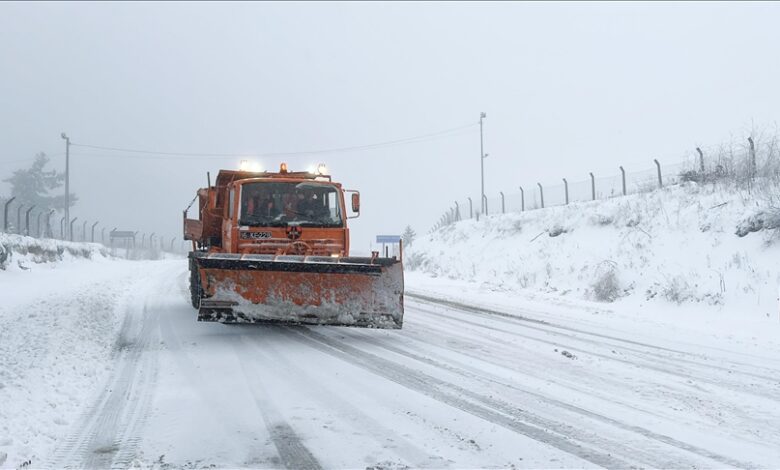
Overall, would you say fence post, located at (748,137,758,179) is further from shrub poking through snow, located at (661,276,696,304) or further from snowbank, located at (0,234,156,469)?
snowbank, located at (0,234,156,469)

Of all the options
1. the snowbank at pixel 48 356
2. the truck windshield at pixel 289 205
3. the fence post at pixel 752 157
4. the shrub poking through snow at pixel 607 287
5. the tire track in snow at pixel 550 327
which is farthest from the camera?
the fence post at pixel 752 157

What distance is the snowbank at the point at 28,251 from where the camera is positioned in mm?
18202

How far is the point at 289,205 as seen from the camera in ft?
27.5

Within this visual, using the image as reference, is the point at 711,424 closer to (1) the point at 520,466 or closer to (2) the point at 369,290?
(1) the point at 520,466

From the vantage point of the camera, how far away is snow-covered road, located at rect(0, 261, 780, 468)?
10.4ft

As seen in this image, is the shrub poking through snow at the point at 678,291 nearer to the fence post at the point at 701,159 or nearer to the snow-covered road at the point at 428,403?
the snow-covered road at the point at 428,403

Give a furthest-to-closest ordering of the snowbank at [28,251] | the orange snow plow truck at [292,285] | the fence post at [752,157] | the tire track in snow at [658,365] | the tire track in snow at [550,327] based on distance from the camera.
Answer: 1. the snowbank at [28,251]
2. the fence post at [752,157]
3. the orange snow plow truck at [292,285]
4. the tire track in snow at [550,327]
5. the tire track in snow at [658,365]

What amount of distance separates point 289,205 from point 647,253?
10338mm

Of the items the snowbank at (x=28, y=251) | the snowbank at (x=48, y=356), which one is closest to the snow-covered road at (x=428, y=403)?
the snowbank at (x=48, y=356)

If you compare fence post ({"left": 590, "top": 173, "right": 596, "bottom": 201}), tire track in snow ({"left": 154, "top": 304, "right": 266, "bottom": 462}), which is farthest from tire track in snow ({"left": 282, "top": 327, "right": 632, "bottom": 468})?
fence post ({"left": 590, "top": 173, "right": 596, "bottom": 201})

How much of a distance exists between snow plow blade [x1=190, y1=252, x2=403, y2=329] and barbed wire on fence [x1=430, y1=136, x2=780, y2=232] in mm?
12136

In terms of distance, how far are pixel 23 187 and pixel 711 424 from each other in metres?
69.0

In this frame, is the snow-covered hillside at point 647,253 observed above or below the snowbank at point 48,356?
above

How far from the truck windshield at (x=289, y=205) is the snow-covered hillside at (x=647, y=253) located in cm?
722
